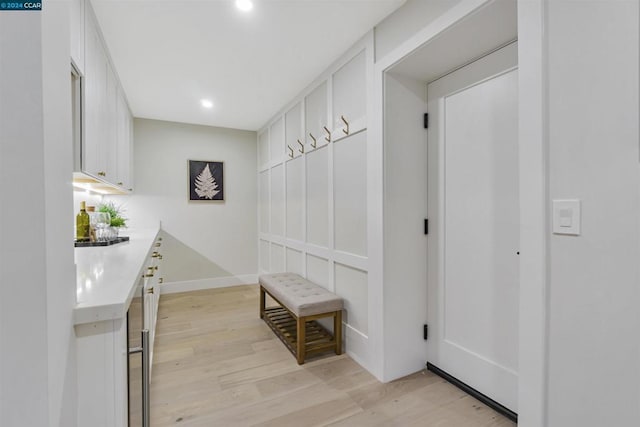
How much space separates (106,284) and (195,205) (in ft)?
11.5

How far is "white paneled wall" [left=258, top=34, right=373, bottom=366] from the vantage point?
2.22 m

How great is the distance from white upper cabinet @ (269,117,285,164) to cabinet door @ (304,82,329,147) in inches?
29.3

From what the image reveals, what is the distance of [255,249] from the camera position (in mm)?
4742

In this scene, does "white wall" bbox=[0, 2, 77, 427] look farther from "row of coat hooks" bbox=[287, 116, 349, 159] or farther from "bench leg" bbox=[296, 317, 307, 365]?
"row of coat hooks" bbox=[287, 116, 349, 159]

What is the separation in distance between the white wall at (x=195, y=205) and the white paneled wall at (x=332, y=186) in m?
1.05

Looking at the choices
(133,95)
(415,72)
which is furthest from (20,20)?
(133,95)

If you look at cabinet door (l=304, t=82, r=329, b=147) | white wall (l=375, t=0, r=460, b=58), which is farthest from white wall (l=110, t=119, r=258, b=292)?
white wall (l=375, t=0, r=460, b=58)

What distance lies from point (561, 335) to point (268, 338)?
2.18m

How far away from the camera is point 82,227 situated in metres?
2.25

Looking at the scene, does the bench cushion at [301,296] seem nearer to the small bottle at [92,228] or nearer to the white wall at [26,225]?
the small bottle at [92,228]

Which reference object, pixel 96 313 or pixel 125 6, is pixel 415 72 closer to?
pixel 125 6

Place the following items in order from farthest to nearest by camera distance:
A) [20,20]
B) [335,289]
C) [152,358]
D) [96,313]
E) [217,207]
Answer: [217,207] → [335,289] → [152,358] → [96,313] → [20,20]

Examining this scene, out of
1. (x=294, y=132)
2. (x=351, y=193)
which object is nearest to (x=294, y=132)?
(x=294, y=132)

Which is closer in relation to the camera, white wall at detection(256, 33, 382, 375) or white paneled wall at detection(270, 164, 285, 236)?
white wall at detection(256, 33, 382, 375)
